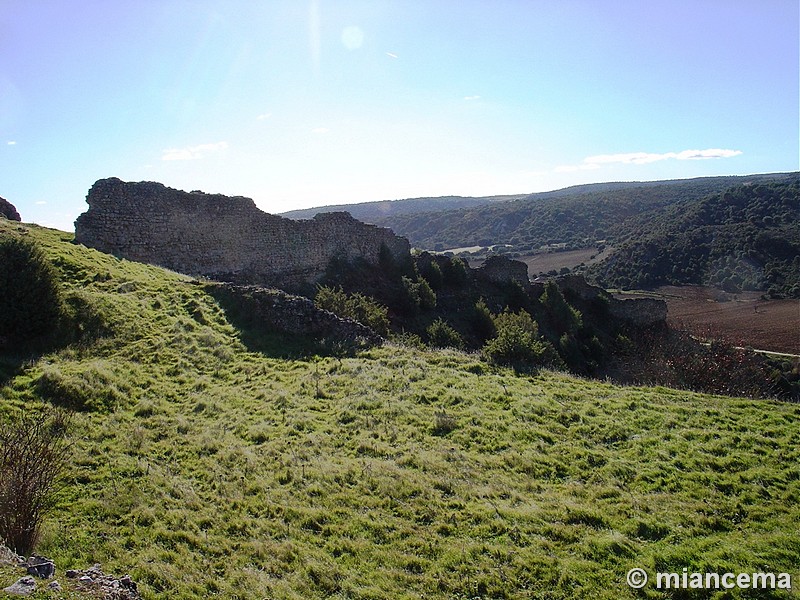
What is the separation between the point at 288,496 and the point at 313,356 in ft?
19.1

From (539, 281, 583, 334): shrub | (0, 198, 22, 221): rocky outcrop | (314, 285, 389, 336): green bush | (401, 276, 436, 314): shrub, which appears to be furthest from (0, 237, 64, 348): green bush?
(539, 281, 583, 334): shrub

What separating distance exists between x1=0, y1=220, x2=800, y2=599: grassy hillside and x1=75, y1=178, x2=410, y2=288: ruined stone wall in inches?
243

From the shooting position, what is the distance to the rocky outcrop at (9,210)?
59.7ft

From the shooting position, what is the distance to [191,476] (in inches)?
245

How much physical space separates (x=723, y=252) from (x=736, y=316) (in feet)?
62.3

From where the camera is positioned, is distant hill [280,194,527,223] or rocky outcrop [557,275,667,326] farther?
distant hill [280,194,527,223]

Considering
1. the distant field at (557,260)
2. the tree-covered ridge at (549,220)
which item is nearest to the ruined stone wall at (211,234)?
the distant field at (557,260)

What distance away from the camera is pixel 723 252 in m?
65.4

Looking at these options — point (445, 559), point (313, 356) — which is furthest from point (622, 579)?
point (313, 356)

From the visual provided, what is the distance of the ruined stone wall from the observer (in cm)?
1612

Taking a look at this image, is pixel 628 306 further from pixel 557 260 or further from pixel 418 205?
pixel 418 205

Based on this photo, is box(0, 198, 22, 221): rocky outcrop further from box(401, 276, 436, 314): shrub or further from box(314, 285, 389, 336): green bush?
box(401, 276, 436, 314): shrub

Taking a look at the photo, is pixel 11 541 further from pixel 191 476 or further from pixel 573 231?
pixel 573 231

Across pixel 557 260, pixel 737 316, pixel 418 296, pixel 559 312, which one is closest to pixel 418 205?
pixel 557 260
